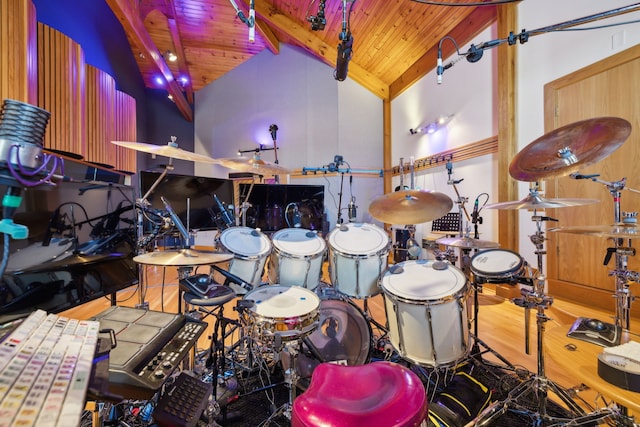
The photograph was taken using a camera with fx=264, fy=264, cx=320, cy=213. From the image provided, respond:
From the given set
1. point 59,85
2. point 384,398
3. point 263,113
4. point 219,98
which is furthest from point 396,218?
point 219,98

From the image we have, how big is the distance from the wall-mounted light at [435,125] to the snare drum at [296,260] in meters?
3.13

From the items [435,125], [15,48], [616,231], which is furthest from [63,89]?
[435,125]

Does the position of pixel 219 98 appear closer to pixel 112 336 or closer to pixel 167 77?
pixel 167 77

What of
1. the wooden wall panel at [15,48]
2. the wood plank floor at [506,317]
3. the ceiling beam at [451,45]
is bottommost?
the wood plank floor at [506,317]

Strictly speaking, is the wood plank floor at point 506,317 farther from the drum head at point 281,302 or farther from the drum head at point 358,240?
the drum head at point 358,240

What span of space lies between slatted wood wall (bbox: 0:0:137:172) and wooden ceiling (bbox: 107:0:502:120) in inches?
40.6

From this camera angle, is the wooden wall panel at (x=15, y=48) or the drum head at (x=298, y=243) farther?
the drum head at (x=298, y=243)

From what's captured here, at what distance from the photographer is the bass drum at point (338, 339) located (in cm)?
175

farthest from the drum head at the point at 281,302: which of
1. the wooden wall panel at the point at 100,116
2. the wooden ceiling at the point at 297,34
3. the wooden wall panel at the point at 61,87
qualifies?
the wooden ceiling at the point at 297,34

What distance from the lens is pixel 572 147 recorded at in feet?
4.14

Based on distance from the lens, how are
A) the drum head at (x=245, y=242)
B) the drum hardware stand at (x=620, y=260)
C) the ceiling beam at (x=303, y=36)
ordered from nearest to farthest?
the drum hardware stand at (x=620, y=260) < the drum head at (x=245, y=242) < the ceiling beam at (x=303, y=36)

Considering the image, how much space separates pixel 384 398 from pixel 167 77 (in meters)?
5.96

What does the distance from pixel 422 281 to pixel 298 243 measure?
942 mm

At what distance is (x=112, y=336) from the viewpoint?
654 mm
